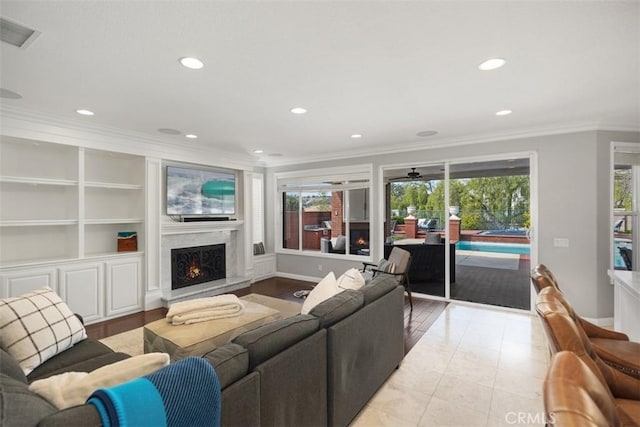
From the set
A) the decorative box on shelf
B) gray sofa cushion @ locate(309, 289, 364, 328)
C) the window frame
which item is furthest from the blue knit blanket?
the window frame

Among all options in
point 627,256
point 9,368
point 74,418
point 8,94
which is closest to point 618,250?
point 627,256

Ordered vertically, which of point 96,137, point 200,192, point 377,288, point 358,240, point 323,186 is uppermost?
point 96,137

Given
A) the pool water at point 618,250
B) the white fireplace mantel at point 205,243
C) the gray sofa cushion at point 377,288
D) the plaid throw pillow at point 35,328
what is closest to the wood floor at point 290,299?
the white fireplace mantel at point 205,243

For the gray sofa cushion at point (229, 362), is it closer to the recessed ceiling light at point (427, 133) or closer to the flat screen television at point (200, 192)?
the recessed ceiling light at point (427, 133)

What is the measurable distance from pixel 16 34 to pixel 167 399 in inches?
94.3

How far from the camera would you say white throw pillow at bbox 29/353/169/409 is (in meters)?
1.07

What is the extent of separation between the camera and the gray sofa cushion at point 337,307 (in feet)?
6.08

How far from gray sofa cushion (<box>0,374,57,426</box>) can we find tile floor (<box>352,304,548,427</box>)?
1818 mm

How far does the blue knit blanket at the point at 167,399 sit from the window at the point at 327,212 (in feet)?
15.6

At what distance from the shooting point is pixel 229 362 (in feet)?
4.08

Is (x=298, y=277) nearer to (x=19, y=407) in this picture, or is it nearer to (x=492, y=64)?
(x=492, y=64)

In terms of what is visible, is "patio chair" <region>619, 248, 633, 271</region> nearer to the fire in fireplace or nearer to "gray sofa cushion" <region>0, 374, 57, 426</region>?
the fire in fireplace

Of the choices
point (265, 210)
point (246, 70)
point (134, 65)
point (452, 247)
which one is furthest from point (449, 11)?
point (265, 210)

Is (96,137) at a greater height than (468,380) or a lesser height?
greater
